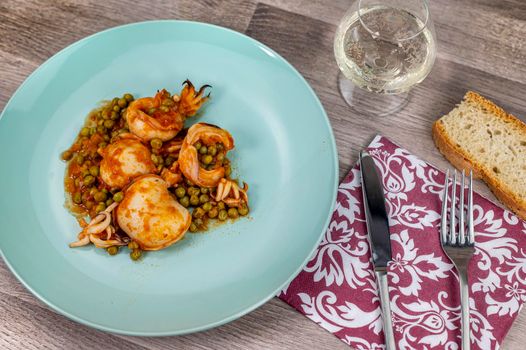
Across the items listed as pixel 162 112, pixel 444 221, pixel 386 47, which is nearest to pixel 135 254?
pixel 162 112

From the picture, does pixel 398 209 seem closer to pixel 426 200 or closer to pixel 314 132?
pixel 426 200

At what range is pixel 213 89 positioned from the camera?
2184mm

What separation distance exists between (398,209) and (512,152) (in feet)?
1.68

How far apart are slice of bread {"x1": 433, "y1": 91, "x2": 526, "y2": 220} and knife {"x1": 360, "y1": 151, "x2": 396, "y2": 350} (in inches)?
13.1

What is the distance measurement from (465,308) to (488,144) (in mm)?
696

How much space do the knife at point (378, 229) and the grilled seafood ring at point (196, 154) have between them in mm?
511

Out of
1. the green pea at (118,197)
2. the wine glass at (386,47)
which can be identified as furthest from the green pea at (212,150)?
the wine glass at (386,47)

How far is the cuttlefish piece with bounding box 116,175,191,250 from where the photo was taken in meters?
1.78

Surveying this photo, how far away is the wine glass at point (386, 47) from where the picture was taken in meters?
2.10

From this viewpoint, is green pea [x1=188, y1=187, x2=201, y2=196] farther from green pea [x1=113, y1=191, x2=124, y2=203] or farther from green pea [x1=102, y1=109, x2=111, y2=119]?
green pea [x1=102, y1=109, x2=111, y2=119]

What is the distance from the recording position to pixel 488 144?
85.0 inches

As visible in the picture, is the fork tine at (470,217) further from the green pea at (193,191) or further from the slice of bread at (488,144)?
the green pea at (193,191)

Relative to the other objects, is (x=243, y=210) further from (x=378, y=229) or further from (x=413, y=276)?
(x=413, y=276)

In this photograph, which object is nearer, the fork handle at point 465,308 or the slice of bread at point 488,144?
the fork handle at point 465,308
